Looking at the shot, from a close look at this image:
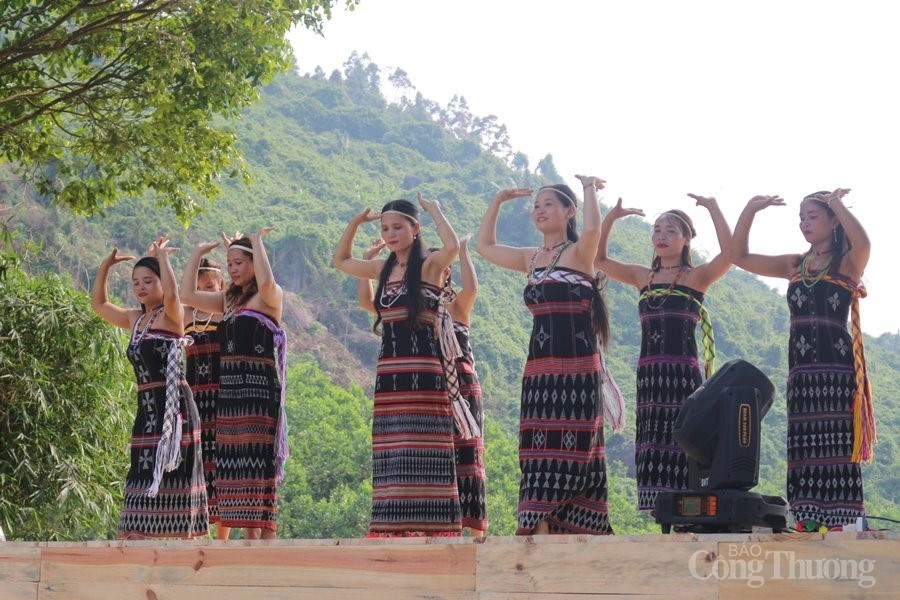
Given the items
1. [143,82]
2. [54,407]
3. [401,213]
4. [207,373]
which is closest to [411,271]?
[401,213]

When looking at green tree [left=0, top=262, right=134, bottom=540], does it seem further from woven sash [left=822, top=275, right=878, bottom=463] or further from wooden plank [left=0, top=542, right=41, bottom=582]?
woven sash [left=822, top=275, right=878, bottom=463]

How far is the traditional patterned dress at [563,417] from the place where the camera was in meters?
A: 5.46

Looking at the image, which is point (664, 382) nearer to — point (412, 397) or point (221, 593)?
point (412, 397)

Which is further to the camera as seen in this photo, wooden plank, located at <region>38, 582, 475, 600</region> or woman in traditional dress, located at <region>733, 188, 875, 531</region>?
woman in traditional dress, located at <region>733, 188, 875, 531</region>

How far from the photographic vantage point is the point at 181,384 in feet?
22.4

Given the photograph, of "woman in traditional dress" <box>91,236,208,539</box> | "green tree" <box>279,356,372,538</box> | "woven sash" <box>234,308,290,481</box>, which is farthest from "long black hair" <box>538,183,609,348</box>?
"green tree" <box>279,356,372,538</box>

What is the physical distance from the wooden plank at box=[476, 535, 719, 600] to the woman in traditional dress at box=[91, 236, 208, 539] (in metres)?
3.28

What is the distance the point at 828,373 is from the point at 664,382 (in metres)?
0.78

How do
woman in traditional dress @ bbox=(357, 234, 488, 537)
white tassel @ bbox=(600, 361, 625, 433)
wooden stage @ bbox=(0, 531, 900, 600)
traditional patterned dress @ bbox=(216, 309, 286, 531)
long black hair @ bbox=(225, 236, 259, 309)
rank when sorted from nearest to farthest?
wooden stage @ bbox=(0, 531, 900, 600), white tassel @ bbox=(600, 361, 625, 433), woman in traditional dress @ bbox=(357, 234, 488, 537), traditional patterned dress @ bbox=(216, 309, 286, 531), long black hair @ bbox=(225, 236, 259, 309)

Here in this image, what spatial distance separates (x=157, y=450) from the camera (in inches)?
264

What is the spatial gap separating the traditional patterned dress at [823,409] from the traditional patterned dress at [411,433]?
1.56 metres

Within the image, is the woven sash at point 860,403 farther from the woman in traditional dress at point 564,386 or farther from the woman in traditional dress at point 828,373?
the woman in traditional dress at point 564,386

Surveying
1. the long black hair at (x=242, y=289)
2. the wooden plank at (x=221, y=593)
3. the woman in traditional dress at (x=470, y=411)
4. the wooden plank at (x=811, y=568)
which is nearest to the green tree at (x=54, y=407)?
the long black hair at (x=242, y=289)

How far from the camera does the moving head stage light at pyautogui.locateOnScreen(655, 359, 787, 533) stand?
12.3ft
